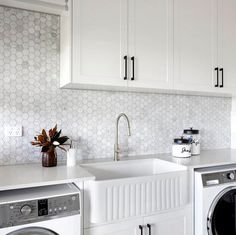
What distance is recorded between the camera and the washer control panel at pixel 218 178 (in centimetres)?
168

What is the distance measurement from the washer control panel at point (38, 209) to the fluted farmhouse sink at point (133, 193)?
5.4 inches

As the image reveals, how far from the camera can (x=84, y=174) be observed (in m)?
1.36

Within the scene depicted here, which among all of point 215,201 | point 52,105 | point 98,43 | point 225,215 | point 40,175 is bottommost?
point 225,215

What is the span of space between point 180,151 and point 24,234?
1.37 meters

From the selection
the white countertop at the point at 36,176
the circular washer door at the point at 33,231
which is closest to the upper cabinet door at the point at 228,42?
the white countertop at the point at 36,176

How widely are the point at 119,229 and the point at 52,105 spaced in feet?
3.34

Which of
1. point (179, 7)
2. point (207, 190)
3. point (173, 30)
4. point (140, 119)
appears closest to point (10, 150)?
point (140, 119)

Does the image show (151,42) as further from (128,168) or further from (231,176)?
(231,176)

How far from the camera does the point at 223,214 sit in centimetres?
178

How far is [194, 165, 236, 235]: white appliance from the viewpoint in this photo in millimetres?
1659

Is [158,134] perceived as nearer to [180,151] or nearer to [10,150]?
Answer: [180,151]

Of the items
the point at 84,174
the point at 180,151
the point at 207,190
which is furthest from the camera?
the point at 180,151

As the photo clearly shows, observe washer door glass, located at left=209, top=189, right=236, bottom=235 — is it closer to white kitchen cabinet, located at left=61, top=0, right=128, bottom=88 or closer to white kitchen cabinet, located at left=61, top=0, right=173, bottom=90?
white kitchen cabinet, located at left=61, top=0, right=173, bottom=90

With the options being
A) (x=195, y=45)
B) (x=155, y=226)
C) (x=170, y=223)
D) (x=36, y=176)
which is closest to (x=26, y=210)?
(x=36, y=176)
